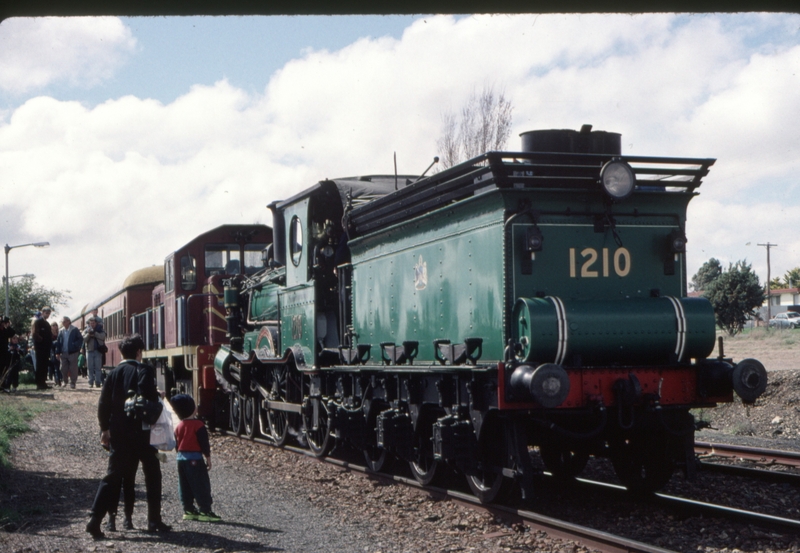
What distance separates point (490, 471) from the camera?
764 cm

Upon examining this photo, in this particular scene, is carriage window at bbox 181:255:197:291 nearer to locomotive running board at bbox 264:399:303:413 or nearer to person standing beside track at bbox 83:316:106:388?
locomotive running board at bbox 264:399:303:413

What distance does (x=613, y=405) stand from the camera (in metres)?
7.10

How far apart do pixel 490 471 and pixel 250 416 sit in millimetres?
7371

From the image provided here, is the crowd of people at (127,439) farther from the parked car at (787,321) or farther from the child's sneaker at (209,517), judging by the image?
the parked car at (787,321)

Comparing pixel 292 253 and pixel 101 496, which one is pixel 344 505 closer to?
pixel 101 496

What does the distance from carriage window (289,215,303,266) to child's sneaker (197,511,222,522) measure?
448 centimetres

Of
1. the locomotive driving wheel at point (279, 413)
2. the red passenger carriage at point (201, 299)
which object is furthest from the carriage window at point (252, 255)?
the locomotive driving wheel at point (279, 413)

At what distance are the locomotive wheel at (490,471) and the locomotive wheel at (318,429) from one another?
3.31 metres

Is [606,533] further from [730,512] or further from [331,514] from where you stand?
[331,514]

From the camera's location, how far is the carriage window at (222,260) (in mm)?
16500

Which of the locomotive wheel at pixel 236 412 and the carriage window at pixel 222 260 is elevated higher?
the carriage window at pixel 222 260

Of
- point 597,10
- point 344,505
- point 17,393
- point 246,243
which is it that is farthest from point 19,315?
point 597,10

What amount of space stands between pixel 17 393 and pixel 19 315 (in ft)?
114

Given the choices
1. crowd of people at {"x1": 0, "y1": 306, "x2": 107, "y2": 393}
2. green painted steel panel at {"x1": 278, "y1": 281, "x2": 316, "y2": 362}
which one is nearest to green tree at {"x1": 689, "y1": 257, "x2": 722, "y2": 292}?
crowd of people at {"x1": 0, "y1": 306, "x2": 107, "y2": 393}
